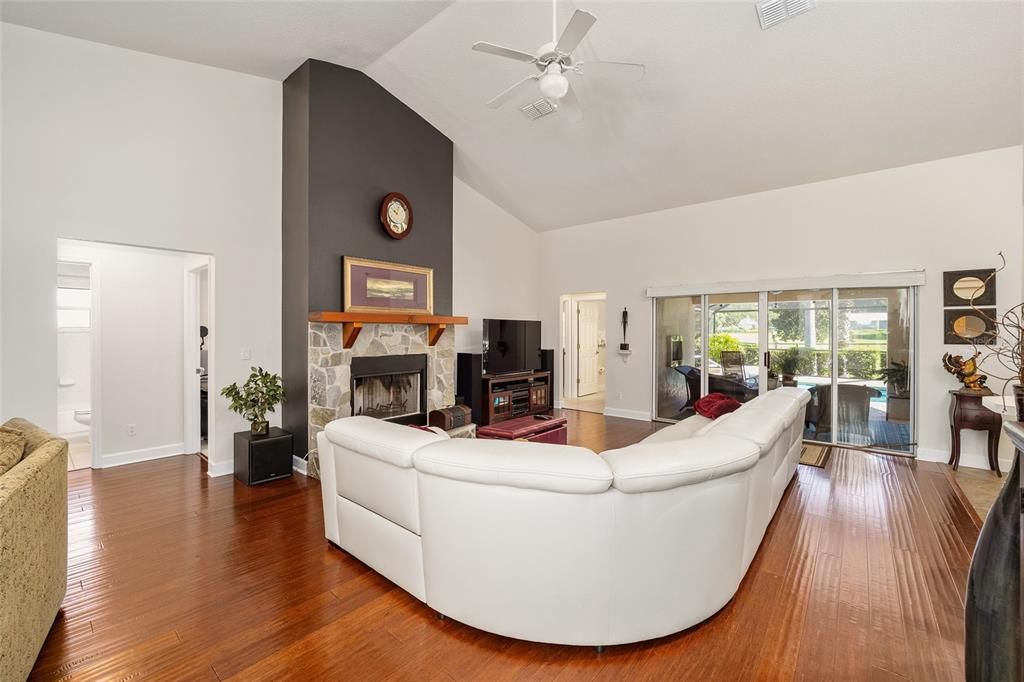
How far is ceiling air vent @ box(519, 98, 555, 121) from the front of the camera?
13.8ft

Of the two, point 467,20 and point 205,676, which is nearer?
point 205,676

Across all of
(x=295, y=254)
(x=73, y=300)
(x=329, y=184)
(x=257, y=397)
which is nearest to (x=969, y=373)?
(x=329, y=184)

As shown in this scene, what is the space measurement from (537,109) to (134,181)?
357 cm

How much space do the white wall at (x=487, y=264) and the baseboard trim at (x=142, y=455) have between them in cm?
350

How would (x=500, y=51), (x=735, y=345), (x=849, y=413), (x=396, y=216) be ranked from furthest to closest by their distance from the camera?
(x=735, y=345) < (x=849, y=413) < (x=396, y=216) < (x=500, y=51)

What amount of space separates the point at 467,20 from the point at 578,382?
6192 mm

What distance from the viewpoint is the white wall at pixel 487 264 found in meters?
6.49

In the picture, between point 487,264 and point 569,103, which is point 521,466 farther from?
point 487,264

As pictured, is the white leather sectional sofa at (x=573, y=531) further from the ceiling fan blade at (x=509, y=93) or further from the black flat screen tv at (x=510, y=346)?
the black flat screen tv at (x=510, y=346)

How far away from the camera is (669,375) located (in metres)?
6.56

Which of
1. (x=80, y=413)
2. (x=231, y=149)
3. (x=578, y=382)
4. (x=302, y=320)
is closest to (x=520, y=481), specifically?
(x=302, y=320)

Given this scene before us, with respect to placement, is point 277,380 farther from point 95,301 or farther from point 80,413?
point 80,413

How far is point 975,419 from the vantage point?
412 centimetres

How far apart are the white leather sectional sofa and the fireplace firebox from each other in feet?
8.52
